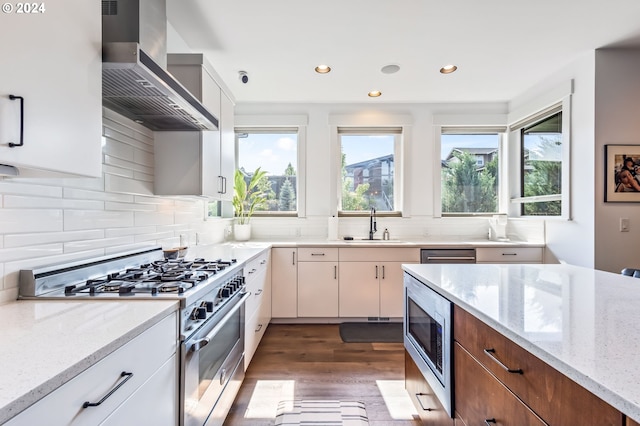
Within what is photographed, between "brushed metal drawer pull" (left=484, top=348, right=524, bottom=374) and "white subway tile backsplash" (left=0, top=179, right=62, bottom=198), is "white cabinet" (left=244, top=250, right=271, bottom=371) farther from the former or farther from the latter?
"brushed metal drawer pull" (left=484, top=348, right=524, bottom=374)

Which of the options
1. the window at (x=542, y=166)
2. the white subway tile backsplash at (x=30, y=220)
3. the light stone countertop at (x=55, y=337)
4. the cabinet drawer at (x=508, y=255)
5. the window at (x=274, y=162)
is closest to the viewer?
the light stone countertop at (x=55, y=337)

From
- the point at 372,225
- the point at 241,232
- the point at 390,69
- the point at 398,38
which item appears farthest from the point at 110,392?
the point at 372,225

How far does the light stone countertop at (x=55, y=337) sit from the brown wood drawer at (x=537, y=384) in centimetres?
110

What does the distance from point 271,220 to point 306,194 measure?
0.55 metres

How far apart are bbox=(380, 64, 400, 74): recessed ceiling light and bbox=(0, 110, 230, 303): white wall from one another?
83.8 inches

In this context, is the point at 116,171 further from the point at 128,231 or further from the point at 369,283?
the point at 369,283

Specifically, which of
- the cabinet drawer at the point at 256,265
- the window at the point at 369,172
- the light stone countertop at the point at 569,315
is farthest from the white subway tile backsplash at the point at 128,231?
the window at the point at 369,172

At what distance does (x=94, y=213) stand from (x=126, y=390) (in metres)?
1.03

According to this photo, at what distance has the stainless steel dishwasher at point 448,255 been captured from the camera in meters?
3.23

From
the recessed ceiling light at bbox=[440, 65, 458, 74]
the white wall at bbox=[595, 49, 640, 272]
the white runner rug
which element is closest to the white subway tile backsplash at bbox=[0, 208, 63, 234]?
the white runner rug

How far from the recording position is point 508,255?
3234 mm

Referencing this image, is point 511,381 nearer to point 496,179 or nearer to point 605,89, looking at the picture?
point 605,89

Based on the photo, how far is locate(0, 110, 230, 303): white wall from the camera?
1.13m

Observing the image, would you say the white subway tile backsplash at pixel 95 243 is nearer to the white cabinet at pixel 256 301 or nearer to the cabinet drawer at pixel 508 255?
the white cabinet at pixel 256 301
